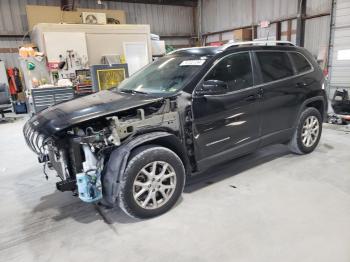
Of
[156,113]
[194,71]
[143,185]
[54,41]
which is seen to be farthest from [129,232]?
[54,41]

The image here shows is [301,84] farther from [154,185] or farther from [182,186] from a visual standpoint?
[154,185]

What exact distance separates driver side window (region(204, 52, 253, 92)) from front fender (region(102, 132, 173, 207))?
90 cm

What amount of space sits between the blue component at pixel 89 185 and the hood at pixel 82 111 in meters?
0.41

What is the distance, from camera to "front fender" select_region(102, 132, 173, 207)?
2.25 metres

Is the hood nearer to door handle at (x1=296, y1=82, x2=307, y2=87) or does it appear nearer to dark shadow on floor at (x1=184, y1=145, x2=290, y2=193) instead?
dark shadow on floor at (x1=184, y1=145, x2=290, y2=193)

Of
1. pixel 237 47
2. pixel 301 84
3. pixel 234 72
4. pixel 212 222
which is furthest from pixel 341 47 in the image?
pixel 212 222

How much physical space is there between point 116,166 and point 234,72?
154 cm

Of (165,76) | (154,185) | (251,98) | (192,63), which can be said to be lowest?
(154,185)

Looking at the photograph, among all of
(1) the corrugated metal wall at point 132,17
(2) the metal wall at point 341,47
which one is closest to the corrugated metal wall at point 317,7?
(2) the metal wall at point 341,47

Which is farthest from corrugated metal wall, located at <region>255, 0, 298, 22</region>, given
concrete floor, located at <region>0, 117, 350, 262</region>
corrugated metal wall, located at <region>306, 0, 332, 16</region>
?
concrete floor, located at <region>0, 117, 350, 262</region>

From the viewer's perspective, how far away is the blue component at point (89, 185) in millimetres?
Answer: 2197

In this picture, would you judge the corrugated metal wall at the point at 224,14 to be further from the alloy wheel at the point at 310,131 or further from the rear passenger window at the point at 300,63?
the alloy wheel at the point at 310,131

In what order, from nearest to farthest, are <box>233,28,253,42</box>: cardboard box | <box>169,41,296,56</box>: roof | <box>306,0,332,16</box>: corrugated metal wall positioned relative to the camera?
<box>169,41,296,56</box>: roof → <box>306,0,332,16</box>: corrugated metal wall → <box>233,28,253,42</box>: cardboard box

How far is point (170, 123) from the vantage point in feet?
8.20
